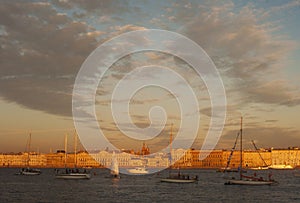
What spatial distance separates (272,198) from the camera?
258 feet

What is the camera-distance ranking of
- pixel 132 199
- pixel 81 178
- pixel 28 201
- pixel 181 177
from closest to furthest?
pixel 28 201 < pixel 132 199 < pixel 181 177 < pixel 81 178

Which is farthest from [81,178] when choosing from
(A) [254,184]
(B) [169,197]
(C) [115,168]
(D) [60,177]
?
(B) [169,197]

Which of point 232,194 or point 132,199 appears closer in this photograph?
point 132,199

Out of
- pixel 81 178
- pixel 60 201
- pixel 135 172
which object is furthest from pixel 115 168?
pixel 60 201

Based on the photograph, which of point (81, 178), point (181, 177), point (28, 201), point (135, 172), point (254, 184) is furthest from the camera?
point (135, 172)

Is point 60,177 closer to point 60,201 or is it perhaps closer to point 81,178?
point 81,178

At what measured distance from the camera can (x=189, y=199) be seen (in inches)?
2943

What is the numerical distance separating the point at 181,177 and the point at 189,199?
39.5 meters

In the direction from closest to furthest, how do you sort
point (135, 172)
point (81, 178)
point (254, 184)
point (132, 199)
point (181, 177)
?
point (132, 199) < point (254, 184) < point (181, 177) < point (81, 178) < point (135, 172)

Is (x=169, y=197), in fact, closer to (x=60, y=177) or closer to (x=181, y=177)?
(x=181, y=177)

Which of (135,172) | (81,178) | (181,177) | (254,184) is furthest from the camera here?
(135,172)

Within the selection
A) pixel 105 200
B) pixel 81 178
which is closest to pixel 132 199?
pixel 105 200

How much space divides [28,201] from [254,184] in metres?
55.0

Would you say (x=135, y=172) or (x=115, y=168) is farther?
(x=135, y=172)
